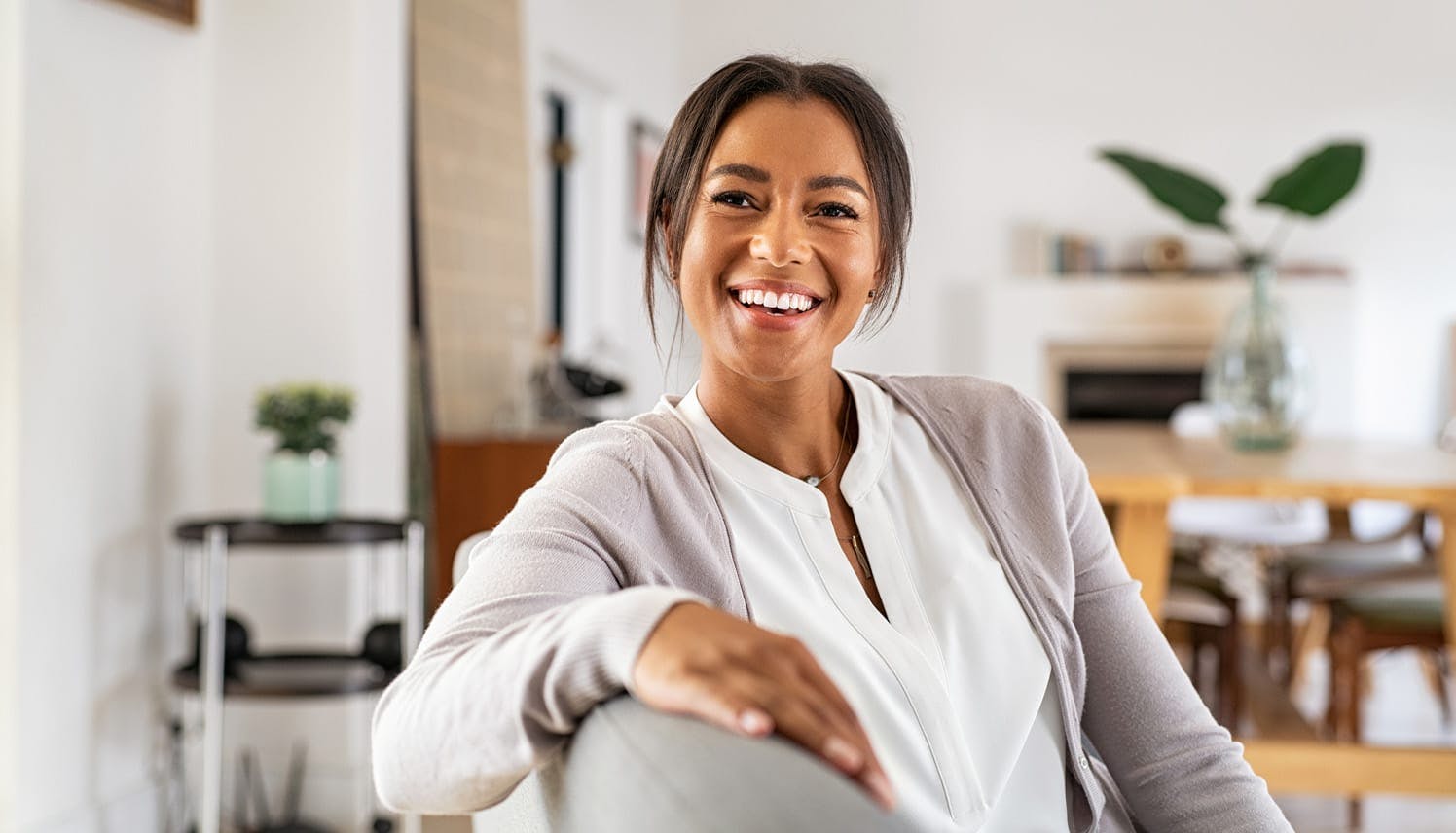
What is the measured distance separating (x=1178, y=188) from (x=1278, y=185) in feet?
0.85

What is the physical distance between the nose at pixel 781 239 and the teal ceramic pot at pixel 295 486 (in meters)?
1.98

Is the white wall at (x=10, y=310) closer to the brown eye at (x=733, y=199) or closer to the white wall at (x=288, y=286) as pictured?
the white wall at (x=288, y=286)

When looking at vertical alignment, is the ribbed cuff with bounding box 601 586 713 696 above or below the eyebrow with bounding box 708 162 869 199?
below

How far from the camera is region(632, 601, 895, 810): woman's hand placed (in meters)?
0.67

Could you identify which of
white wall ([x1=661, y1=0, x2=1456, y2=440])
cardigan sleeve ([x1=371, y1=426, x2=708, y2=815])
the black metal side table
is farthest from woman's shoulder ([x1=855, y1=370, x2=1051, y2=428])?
white wall ([x1=661, y1=0, x2=1456, y2=440])

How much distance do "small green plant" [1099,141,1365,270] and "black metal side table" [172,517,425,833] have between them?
180 cm

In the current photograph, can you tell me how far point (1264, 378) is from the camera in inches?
139

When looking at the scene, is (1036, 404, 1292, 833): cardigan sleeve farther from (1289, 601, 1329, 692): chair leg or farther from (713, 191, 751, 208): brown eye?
(1289, 601, 1329, 692): chair leg

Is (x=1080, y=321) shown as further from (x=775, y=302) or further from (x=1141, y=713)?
(x=775, y=302)

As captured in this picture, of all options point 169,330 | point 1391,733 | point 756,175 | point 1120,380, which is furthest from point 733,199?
point 1120,380

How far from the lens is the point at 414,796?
2.69 feet

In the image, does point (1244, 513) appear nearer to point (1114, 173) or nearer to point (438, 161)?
point (438, 161)

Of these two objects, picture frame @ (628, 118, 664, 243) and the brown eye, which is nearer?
the brown eye

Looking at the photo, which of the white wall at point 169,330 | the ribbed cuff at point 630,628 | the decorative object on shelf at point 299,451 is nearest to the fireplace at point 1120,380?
the white wall at point 169,330
